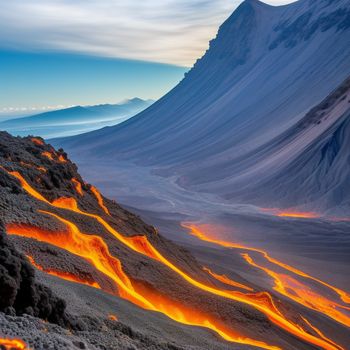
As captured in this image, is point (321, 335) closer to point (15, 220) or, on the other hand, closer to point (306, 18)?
point (15, 220)


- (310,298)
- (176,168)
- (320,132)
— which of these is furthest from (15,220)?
(176,168)

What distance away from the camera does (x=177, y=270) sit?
17.6 m

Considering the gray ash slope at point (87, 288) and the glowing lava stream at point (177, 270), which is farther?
the glowing lava stream at point (177, 270)

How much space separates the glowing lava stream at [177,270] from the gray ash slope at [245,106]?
45.4 meters

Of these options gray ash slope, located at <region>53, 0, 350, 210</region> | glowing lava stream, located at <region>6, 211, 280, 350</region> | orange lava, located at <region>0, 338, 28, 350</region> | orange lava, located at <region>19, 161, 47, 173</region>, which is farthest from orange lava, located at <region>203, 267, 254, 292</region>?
gray ash slope, located at <region>53, 0, 350, 210</region>

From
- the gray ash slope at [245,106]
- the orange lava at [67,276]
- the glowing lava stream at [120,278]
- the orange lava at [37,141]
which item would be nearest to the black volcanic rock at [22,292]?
the orange lava at [67,276]

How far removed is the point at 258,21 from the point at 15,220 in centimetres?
15892

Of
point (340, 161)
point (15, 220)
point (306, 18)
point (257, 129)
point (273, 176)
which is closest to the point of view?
point (15, 220)

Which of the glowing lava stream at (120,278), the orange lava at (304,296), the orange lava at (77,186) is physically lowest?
the orange lava at (304,296)

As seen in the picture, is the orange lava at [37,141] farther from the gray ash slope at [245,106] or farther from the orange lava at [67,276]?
the gray ash slope at [245,106]

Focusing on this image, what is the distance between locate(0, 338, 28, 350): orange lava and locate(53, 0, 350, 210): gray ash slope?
58020 mm

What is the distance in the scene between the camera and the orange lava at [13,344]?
6062mm

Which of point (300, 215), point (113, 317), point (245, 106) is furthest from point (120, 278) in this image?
point (245, 106)

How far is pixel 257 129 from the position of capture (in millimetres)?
103812
